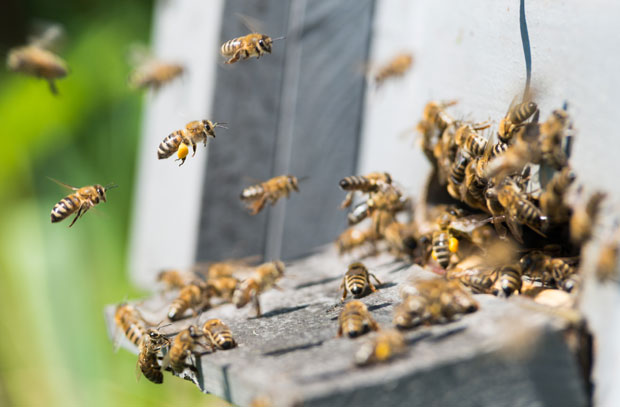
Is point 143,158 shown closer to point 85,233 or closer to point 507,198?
point 85,233

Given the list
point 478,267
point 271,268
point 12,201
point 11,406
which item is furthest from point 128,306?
point 12,201

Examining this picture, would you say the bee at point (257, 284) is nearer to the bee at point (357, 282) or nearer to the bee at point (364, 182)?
the bee at point (357, 282)

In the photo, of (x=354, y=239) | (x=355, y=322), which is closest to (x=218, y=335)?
(x=355, y=322)

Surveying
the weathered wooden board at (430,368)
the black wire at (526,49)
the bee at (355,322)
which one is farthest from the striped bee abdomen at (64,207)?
the black wire at (526,49)

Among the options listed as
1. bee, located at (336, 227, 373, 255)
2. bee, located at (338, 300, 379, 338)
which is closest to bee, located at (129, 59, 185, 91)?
bee, located at (336, 227, 373, 255)

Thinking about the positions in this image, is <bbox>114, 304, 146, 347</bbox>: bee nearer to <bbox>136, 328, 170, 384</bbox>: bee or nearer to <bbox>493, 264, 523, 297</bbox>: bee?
<bbox>136, 328, 170, 384</bbox>: bee

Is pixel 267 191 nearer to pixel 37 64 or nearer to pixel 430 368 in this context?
pixel 430 368
